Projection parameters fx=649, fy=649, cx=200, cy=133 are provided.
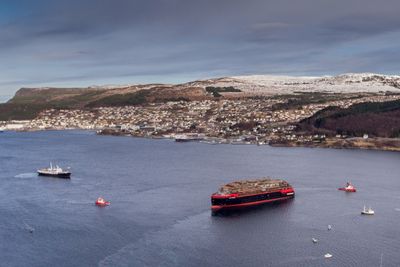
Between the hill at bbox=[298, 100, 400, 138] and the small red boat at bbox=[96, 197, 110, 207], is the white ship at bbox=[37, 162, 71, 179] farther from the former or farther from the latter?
the hill at bbox=[298, 100, 400, 138]

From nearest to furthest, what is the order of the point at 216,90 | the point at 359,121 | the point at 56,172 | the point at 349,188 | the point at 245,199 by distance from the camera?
the point at 245,199 < the point at 349,188 < the point at 56,172 < the point at 359,121 < the point at 216,90

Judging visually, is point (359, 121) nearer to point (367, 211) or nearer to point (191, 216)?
point (367, 211)

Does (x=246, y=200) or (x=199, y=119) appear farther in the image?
(x=199, y=119)

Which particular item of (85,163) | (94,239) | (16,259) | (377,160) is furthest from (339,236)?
(85,163)

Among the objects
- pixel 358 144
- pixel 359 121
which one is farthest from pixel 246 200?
pixel 359 121

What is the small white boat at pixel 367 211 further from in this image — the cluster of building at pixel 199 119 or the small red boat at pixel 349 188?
the cluster of building at pixel 199 119

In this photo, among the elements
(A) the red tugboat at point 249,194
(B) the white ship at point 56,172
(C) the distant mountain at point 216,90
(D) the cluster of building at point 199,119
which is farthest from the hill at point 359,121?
(B) the white ship at point 56,172
